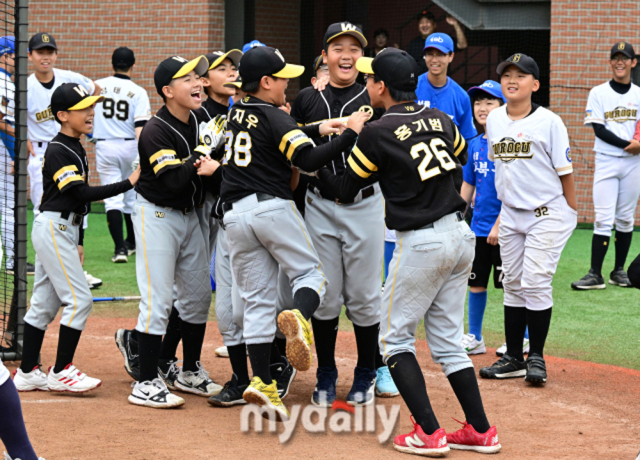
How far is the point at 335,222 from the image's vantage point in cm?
450

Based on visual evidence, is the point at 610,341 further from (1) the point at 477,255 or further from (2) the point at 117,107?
(2) the point at 117,107

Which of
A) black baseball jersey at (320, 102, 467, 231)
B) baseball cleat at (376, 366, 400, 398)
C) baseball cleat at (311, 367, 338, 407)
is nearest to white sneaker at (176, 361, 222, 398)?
baseball cleat at (311, 367, 338, 407)

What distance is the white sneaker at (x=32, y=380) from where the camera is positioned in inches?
186

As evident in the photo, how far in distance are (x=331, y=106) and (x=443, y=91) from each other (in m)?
2.17

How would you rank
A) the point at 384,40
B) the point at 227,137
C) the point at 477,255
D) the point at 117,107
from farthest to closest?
the point at 384,40 → the point at 117,107 → the point at 477,255 → the point at 227,137

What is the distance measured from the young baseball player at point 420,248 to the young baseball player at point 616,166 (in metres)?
4.31

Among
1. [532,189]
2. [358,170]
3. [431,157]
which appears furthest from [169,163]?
[532,189]

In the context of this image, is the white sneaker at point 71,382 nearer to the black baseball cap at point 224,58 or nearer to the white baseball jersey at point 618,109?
the black baseball cap at point 224,58

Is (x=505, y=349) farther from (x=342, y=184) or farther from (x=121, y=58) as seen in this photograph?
(x=121, y=58)

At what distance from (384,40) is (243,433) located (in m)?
10.1

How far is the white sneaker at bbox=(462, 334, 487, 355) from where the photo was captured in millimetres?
5680

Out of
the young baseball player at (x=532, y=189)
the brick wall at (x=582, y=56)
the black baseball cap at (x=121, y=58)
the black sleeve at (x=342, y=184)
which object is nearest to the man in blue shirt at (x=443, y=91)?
the young baseball player at (x=532, y=189)

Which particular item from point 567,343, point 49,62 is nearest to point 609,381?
point 567,343

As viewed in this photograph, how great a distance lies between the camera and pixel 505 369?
5098 millimetres
